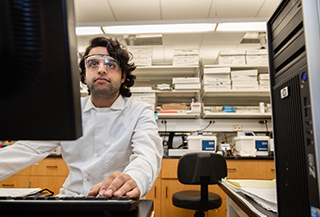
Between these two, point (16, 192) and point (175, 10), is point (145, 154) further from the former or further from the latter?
point (175, 10)

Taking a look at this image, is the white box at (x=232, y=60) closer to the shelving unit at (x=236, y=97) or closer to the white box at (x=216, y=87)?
the shelving unit at (x=236, y=97)

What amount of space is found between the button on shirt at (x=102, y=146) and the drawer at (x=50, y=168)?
62.8 inches

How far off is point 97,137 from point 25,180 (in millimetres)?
1998

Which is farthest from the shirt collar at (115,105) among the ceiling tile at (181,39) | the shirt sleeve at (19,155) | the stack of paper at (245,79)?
the ceiling tile at (181,39)

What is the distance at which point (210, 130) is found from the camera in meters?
3.21

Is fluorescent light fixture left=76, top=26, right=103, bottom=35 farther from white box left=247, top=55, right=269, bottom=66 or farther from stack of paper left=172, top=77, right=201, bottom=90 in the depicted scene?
white box left=247, top=55, right=269, bottom=66

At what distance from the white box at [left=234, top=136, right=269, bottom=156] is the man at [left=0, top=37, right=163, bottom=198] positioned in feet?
5.95

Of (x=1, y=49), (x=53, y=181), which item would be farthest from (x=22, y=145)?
(x=53, y=181)

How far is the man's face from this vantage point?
1.18m

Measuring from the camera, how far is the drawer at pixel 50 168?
250 centimetres

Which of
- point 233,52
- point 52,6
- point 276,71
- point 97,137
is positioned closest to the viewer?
point 52,6

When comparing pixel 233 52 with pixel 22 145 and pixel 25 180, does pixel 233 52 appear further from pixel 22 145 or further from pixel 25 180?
pixel 25 180

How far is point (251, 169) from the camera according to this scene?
245 cm

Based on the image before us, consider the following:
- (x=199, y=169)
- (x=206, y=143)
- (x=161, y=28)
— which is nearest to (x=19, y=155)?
(x=199, y=169)
